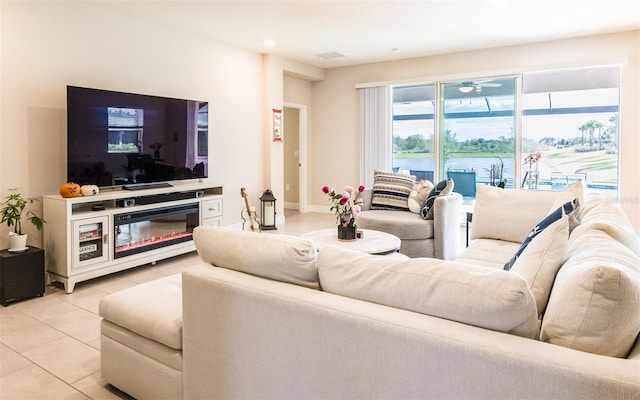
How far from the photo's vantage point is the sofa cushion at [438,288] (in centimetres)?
114

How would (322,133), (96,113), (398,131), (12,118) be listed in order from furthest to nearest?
(322,133), (398,131), (96,113), (12,118)

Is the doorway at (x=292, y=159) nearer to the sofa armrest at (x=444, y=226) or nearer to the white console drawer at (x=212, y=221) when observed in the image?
the white console drawer at (x=212, y=221)

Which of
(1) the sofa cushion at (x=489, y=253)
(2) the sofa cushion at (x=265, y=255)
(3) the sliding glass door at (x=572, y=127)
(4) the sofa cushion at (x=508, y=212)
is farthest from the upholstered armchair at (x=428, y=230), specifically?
(2) the sofa cushion at (x=265, y=255)

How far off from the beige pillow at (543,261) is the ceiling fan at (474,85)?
217 inches

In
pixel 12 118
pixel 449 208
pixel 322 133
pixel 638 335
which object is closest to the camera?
pixel 638 335

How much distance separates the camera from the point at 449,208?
426 centimetres

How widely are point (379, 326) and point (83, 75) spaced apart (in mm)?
4260

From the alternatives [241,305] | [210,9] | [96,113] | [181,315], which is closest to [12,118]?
[96,113]

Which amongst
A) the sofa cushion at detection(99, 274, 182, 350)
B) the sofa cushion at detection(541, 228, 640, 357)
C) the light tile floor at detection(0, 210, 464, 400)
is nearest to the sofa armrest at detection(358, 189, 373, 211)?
the light tile floor at detection(0, 210, 464, 400)

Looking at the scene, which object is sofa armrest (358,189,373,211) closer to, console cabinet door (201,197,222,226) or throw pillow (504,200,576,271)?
console cabinet door (201,197,222,226)

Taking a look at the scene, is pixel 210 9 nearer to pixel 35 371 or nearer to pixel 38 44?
pixel 38 44

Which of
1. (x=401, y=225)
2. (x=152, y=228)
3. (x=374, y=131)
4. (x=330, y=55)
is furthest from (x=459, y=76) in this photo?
(x=152, y=228)

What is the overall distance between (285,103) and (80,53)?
12.3ft

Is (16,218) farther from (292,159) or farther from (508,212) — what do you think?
(292,159)
